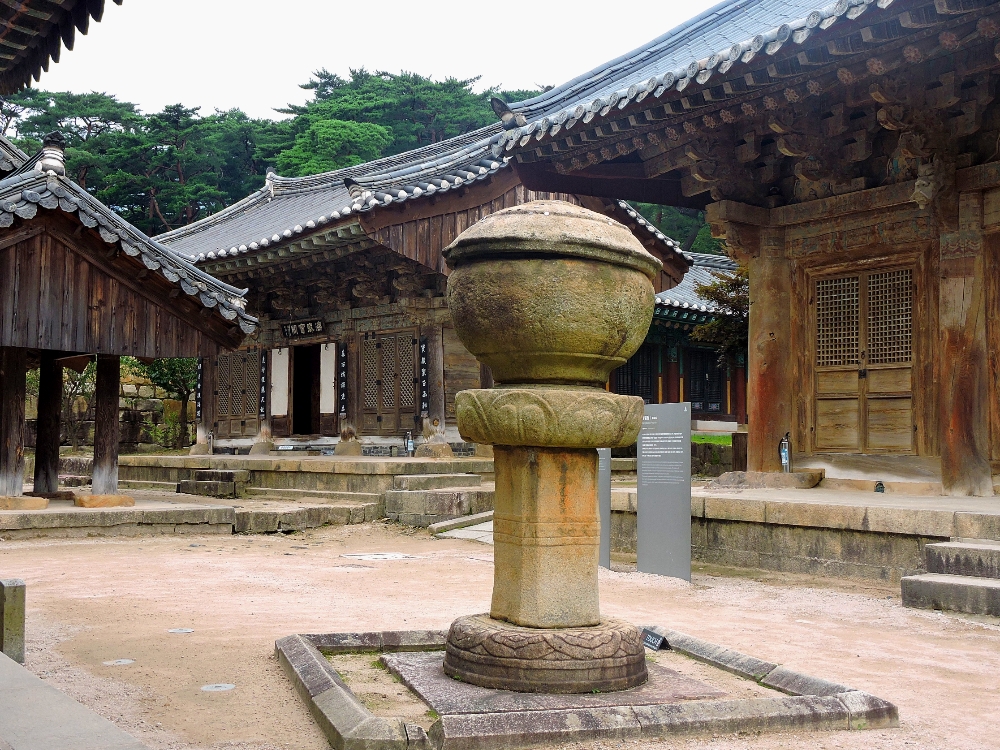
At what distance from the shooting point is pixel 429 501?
1373cm

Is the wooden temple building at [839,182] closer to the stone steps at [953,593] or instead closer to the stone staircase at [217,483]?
the stone steps at [953,593]

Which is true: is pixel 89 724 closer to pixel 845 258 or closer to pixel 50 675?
pixel 50 675

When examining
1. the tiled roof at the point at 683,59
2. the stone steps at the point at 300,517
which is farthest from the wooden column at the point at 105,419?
the tiled roof at the point at 683,59

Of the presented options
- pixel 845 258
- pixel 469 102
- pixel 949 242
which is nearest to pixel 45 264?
pixel 845 258

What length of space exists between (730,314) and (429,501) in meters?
9.41

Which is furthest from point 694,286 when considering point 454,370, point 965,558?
point 965,558

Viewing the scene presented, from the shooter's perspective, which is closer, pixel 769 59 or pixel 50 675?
pixel 50 675

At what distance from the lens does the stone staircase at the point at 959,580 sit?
679 cm

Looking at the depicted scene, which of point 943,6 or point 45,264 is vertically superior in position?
point 943,6

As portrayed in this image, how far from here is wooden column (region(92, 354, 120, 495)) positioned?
12.4m

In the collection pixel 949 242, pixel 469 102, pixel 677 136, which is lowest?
pixel 949 242

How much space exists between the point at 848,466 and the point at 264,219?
1778cm

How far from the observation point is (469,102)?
3869cm

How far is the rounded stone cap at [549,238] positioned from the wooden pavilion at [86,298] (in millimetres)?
8273
